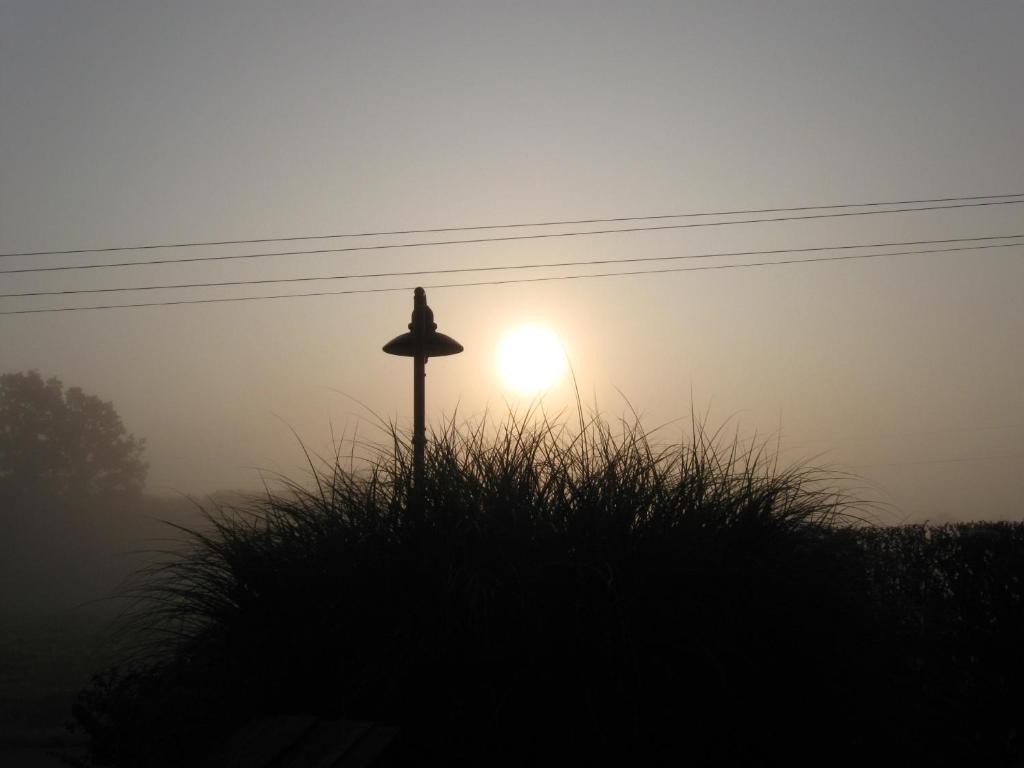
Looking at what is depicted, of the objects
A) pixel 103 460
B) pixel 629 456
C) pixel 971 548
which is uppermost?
pixel 103 460

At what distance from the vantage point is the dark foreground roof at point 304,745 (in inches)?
121

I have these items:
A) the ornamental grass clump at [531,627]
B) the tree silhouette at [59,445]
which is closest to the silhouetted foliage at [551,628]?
the ornamental grass clump at [531,627]

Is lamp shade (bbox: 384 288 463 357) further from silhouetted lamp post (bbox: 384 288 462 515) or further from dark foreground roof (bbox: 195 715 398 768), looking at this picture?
dark foreground roof (bbox: 195 715 398 768)

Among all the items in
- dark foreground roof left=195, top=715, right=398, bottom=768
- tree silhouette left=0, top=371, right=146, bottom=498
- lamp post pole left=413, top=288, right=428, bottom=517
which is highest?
tree silhouette left=0, top=371, right=146, bottom=498

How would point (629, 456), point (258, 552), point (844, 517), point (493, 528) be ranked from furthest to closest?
point (844, 517)
point (629, 456)
point (258, 552)
point (493, 528)

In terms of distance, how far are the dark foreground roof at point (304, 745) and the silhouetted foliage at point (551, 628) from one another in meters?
1.06

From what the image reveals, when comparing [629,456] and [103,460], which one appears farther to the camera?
[103,460]

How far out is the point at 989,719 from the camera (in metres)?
6.76

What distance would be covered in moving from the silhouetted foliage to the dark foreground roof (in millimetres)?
1061

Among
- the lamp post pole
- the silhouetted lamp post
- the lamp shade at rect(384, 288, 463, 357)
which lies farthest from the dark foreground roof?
the lamp shade at rect(384, 288, 463, 357)

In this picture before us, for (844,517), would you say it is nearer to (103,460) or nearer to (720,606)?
(720,606)

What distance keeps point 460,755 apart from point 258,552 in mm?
1877

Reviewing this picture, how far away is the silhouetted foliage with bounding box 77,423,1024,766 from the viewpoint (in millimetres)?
4363

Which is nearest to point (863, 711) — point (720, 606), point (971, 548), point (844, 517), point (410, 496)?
point (720, 606)
